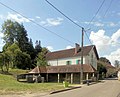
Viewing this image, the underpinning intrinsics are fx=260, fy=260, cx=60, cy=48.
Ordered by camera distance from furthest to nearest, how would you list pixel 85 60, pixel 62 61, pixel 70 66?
1. pixel 62 61
2. pixel 85 60
3. pixel 70 66

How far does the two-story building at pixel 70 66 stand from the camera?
54750 mm

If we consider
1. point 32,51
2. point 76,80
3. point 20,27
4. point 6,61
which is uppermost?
point 20,27

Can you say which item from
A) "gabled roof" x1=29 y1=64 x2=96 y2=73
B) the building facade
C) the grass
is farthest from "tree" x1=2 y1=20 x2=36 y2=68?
the grass

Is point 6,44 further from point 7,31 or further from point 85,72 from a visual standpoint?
point 85,72

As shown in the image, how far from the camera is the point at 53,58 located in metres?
72.4

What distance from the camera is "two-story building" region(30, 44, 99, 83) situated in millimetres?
54750

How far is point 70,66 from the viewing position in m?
57.3

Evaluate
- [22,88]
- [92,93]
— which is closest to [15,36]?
[22,88]

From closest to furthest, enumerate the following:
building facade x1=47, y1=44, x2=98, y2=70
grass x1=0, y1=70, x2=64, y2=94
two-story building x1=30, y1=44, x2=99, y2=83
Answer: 1. grass x1=0, y1=70, x2=64, y2=94
2. two-story building x1=30, y1=44, x2=99, y2=83
3. building facade x1=47, y1=44, x2=98, y2=70

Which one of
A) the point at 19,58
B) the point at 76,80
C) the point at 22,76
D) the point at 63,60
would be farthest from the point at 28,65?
the point at 76,80

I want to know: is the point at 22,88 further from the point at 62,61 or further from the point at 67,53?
the point at 67,53

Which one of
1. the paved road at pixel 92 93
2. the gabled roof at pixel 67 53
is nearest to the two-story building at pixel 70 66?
the gabled roof at pixel 67 53

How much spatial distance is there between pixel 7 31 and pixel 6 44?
5.31 m

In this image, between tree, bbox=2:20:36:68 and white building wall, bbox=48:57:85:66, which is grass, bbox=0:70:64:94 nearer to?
white building wall, bbox=48:57:85:66
